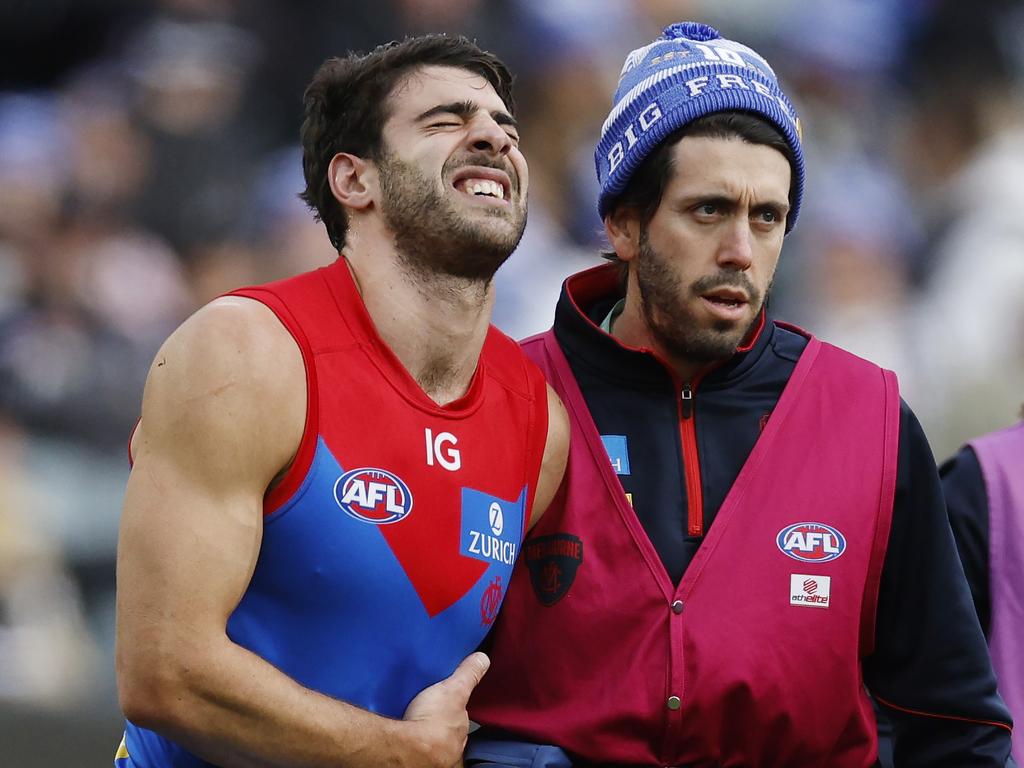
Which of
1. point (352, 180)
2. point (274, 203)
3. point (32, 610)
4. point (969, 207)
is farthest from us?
point (969, 207)

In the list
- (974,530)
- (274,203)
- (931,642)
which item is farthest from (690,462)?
(274,203)

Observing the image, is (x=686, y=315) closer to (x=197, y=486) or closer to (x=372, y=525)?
(x=372, y=525)

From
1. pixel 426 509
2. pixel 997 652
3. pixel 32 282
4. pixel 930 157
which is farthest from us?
pixel 930 157

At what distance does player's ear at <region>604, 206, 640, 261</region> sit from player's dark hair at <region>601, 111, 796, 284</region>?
1.1 inches

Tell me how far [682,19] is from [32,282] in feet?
10.8

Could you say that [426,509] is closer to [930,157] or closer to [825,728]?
[825,728]

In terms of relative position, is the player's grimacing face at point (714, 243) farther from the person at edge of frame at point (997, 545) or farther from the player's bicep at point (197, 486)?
the player's bicep at point (197, 486)

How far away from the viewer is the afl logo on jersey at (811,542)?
10.2 ft

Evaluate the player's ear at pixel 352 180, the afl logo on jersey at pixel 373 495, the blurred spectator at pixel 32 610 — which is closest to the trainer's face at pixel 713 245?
the player's ear at pixel 352 180

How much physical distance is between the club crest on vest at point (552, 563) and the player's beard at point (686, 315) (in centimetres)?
49

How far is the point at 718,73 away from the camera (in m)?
3.37

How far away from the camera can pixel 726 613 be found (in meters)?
3.03

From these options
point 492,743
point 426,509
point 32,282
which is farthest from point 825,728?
point 32,282

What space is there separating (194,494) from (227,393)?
0.19 meters
